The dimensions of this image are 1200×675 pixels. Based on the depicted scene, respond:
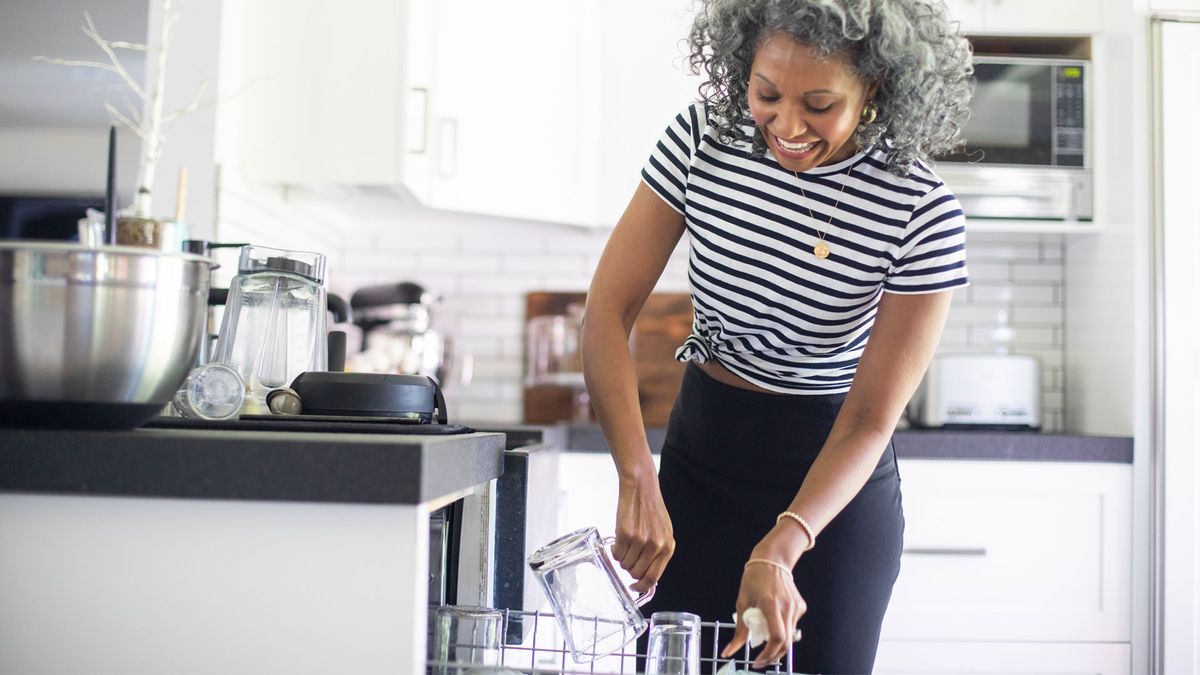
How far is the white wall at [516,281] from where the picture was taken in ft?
10.2

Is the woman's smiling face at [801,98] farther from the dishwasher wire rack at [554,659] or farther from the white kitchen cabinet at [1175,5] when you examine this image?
the white kitchen cabinet at [1175,5]

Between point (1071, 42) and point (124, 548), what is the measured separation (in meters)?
2.72

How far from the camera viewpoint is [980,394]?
2.82 meters

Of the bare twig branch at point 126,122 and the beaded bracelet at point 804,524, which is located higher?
the bare twig branch at point 126,122

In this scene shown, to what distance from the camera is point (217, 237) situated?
2.32m

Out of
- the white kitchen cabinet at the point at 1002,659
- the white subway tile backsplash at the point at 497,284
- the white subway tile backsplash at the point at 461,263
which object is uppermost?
the white subway tile backsplash at the point at 461,263

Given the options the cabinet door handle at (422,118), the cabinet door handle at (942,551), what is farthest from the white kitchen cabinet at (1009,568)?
the cabinet door handle at (422,118)

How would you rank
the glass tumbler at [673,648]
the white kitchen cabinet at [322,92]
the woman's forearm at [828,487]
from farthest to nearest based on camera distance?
the white kitchen cabinet at [322,92] < the woman's forearm at [828,487] < the glass tumbler at [673,648]

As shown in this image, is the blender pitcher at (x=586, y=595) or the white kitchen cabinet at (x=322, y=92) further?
the white kitchen cabinet at (x=322, y=92)

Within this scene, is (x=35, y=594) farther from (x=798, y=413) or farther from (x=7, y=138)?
(x=7, y=138)

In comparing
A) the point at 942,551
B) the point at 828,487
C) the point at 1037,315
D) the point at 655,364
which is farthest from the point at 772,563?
the point at 1037,315

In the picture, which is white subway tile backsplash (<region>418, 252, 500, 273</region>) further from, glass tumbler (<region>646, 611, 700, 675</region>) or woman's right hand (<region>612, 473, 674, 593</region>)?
glass tumbler (<region>646, 611, 700, 675</region>)

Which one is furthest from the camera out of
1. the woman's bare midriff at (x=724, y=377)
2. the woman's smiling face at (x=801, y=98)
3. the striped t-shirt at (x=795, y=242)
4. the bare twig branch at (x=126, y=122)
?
the bare twig branch at (x=126, y=122)

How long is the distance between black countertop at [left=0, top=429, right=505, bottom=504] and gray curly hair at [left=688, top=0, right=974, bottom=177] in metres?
0.59
